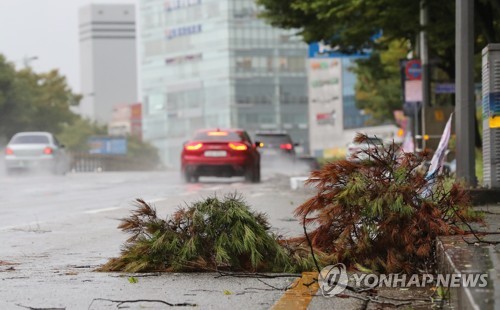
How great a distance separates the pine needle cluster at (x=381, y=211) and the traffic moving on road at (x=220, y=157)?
69.3 feet

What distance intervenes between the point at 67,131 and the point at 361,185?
13273 centimetres

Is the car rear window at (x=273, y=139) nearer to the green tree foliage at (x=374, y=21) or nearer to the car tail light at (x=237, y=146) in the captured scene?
the green tree foliage at (x=374, y=21)

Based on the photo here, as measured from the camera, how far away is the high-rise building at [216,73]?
521 feet

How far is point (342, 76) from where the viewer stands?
6678 inches

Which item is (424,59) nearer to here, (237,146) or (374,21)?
(374,21)

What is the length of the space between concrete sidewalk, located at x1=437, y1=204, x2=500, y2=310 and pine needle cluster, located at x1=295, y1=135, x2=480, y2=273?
27 cm

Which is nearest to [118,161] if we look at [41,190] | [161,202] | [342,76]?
[342,76]

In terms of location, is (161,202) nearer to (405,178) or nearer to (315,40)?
(405,178)

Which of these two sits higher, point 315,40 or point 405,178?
point 315,40

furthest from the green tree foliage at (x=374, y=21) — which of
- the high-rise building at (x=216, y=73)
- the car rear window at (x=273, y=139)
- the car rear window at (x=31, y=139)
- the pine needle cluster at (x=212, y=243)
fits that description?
the high-rise building at (x=216, y=73)

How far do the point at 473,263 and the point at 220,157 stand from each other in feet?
77.3

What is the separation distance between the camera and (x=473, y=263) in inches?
226

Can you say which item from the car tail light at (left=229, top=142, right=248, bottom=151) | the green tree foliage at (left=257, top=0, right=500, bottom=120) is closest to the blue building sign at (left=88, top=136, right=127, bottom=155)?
the green tree foliage at (left=257, top=0, right=500, bottom=120)

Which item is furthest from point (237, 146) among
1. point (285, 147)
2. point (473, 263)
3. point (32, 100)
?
point (32, 100)
